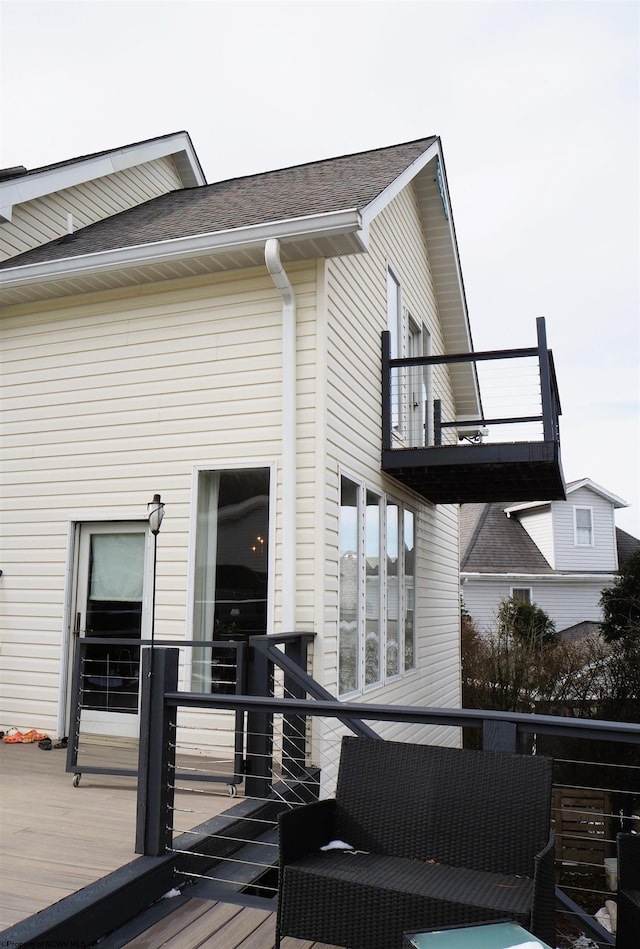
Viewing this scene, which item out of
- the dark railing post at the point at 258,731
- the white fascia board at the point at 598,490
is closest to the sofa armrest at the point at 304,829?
the dark railing post at the point at 258,731

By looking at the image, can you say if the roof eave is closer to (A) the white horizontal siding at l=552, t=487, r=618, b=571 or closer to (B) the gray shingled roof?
(B) the gray shingled roof

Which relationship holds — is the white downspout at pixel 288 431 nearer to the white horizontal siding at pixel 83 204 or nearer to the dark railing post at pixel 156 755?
the dark railing post at pixel 156 755

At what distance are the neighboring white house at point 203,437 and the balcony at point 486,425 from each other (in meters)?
0.08

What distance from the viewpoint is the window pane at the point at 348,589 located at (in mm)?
6129

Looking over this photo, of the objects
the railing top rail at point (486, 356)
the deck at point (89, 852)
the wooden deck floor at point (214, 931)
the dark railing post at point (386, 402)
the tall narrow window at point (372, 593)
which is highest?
the railing top rail at point (486, 356)

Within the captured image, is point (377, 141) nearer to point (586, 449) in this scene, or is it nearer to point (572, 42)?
point (586, 449)

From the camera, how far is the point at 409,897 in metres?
2.52

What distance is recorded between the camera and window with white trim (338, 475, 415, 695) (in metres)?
6.29

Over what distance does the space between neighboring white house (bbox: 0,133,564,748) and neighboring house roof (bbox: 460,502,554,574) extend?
44.7ft

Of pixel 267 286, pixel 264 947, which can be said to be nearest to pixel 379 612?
pixel 267 286

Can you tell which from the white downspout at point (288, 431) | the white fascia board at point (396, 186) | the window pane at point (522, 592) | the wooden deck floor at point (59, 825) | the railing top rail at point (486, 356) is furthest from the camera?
the window pane at point (522, 592)

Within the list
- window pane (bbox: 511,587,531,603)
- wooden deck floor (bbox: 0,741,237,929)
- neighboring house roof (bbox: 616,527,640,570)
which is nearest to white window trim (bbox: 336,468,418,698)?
Answer: wooden deck floor (bbox: 0,741,237,929)

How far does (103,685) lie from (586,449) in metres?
28.6

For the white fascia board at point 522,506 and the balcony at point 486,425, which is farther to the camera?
the white fascia board at point 522,506
